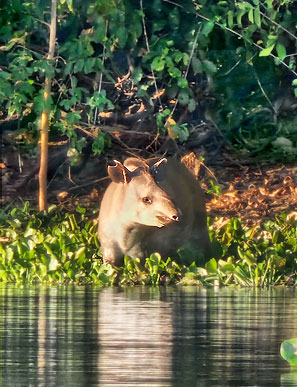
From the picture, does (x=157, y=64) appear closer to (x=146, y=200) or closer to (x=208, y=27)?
(x=208, y=27)

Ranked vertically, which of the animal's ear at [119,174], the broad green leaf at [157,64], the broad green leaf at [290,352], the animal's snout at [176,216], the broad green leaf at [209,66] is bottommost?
the broad green leaf at [290,352]

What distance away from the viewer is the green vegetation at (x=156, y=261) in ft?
42.7

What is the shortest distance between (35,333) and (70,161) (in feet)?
26.9

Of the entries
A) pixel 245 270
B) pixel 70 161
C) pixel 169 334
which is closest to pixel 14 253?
pixel 245 270

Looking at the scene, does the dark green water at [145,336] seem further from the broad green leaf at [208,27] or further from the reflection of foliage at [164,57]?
the reflection of foliage at [164,57]

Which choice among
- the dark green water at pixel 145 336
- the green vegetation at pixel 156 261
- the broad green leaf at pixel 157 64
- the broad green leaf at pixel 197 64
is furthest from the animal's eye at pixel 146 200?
the broad green leaf at pixel 197 64

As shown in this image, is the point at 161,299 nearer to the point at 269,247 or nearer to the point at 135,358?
the point at 269,247

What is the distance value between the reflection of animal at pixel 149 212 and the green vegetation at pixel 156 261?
0.19 meters

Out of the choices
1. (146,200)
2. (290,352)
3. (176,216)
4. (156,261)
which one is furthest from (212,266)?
(290,352)

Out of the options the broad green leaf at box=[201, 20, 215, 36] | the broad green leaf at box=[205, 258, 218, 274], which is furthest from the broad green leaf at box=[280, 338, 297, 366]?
the broad green leaf at box=[201, 20, 215, 36]

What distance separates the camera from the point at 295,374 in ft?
24.2

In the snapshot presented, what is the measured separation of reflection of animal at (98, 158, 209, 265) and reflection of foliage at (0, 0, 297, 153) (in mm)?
1244

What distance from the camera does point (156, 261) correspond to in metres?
13.2

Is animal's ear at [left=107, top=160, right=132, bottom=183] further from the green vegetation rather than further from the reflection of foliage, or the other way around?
the reflection of foliage
